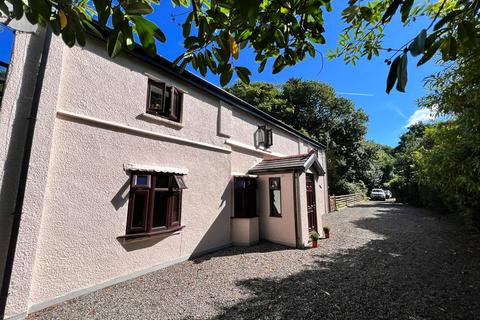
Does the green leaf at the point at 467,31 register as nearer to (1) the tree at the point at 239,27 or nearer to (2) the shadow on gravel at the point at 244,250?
(1) the tree at the point at 239,27

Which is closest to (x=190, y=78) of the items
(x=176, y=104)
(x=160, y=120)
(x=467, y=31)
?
(x=176, y=104)

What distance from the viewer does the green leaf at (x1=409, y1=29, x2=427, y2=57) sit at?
1.03m

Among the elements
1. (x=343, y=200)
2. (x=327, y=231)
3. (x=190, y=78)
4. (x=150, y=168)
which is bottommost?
(x=327, y=231)

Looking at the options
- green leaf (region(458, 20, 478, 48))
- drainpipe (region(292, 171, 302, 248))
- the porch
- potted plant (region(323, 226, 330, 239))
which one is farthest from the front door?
green leaf (region(458, 20, 478, 48))

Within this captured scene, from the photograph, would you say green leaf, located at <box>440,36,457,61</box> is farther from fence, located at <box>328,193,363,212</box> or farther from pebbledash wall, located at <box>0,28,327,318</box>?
fence, located at <box>328,193,363,212</box>

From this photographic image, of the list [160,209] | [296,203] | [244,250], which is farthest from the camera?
[296,203]

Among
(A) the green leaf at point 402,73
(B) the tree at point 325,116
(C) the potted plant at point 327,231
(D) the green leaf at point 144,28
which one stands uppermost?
(B) the tree at point 325,116

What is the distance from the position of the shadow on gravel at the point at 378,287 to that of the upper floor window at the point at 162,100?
17.9 feet

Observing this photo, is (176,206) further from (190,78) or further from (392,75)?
(392,75)

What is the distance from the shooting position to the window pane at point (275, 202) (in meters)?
9.44

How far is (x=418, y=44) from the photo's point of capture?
1.04 metres

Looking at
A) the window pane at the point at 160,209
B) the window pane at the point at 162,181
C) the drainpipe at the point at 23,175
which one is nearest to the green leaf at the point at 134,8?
the drainpipe at the point at 23,175

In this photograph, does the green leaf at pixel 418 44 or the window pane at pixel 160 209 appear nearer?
the green leaf at pixel 418 44

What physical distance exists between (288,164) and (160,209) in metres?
5.53
